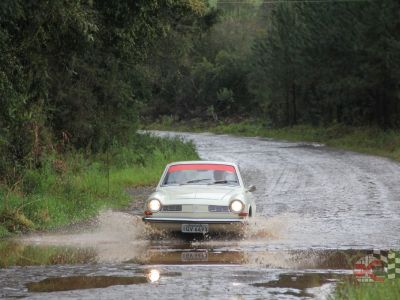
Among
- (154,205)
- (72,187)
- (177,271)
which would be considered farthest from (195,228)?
(72,187)

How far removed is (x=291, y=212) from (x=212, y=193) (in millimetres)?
4880

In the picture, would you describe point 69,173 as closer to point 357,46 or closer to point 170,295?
point 170,295

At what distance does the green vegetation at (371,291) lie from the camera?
830cm

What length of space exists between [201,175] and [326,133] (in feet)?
150

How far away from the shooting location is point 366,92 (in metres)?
53.5

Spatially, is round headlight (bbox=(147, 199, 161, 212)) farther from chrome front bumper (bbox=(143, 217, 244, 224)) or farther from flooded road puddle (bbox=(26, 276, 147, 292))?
flooded road puddle (bbox=(26, 276, 147, 292))

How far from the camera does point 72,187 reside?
66.2 ft

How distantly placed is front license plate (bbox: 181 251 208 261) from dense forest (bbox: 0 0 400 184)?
5112 millimetres

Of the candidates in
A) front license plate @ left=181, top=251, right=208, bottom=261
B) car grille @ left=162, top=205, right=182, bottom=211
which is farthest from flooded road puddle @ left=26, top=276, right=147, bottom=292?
car grille @ left=162, top=205, right=182, bottom=211

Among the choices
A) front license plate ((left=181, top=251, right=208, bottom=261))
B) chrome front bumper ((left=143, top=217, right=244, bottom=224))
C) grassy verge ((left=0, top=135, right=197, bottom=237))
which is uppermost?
chrome front bumper ((left=143, top=217, right=244, bottom=224))

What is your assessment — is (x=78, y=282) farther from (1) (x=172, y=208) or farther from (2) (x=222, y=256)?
(1) (x=172, y=208)

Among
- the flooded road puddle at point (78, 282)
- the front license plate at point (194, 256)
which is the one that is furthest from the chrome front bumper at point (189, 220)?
the flooded road puddle at point (78, 282)

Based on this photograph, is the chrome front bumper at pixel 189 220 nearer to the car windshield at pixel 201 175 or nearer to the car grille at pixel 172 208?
the car grille at pixel 172 208

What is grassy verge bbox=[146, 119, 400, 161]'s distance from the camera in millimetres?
45750
